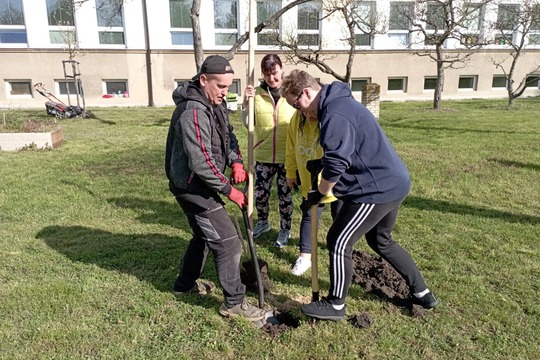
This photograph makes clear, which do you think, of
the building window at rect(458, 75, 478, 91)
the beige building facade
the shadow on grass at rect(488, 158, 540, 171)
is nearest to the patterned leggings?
the shadow on grass at rect(488, 158, 540, 171)

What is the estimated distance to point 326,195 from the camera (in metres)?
2.97

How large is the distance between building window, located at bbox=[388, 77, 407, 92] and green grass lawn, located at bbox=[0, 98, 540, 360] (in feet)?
50.1

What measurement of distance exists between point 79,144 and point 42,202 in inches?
179

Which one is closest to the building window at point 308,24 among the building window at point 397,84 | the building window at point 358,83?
the building window at point 358,83

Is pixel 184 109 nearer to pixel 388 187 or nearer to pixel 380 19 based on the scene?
pixel 388 187

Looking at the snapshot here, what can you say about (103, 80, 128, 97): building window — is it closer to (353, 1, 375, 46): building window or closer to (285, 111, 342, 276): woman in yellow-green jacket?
(353, 1, 375, 46): building window

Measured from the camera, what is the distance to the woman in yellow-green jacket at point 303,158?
3546 mm

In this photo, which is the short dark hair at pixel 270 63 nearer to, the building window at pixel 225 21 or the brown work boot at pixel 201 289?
the brown work boot at pixel 201 289

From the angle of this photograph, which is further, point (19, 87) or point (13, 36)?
point (19, 87)

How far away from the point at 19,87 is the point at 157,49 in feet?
20.6

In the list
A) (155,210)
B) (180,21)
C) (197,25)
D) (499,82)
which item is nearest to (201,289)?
(155,210)

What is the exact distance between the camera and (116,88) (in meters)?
20.3

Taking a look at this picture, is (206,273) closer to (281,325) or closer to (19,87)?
(281,325)

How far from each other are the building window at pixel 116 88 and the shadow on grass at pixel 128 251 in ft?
53.6
